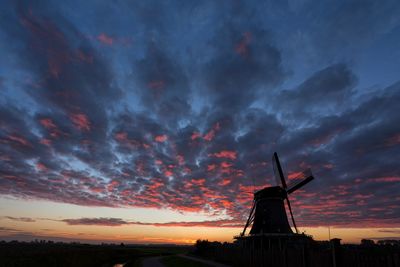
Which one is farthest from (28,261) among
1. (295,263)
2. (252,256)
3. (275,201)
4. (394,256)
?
(275,201)

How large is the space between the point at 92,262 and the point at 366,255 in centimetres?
3602

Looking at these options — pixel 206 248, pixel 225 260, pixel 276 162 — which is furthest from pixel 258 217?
pixel 206 248

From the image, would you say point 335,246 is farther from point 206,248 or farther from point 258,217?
point 206,248

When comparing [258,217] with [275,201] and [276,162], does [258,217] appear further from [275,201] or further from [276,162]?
[276,162]

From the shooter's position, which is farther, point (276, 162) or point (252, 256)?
point (276, 162)

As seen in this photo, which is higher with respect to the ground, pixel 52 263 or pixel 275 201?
pixel 275 201

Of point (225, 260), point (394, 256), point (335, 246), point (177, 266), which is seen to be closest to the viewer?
point (394, 256)

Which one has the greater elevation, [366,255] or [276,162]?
[276,162]

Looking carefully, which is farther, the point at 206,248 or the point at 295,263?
the point at 206,248

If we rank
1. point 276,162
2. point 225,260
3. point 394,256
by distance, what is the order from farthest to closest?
point 276,162
point 225,260
point 394,256

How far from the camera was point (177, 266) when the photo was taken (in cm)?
3612

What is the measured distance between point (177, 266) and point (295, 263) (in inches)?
789

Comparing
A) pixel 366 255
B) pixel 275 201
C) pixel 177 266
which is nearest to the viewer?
pixel 366 255

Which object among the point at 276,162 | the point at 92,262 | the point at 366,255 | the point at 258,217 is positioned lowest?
the point at 92,262
